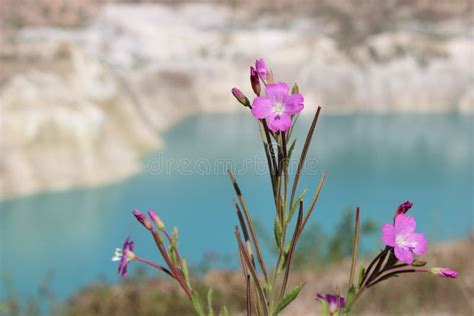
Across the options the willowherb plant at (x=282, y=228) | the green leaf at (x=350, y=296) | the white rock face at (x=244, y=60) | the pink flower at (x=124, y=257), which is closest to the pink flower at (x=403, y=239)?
the willowherb plant at (x=282, y=228)

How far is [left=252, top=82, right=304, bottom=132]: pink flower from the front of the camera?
87 cm

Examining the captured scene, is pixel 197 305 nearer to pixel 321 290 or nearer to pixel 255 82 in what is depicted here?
pixel 255 82

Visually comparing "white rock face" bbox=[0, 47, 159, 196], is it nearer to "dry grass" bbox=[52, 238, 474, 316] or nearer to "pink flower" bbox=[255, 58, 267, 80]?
"dry grass" bbox=[52, 238, 474, 316]

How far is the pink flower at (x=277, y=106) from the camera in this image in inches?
34.3

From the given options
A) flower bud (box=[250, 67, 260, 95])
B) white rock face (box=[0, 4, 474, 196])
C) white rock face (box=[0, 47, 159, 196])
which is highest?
white rock face (box=[0, 4, 474, 196])

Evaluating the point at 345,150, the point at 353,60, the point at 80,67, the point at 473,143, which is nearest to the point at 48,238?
the point at 80,67

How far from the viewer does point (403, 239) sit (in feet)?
3.02

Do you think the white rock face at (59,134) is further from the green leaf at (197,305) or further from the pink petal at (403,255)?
the pink petal at (403,255)

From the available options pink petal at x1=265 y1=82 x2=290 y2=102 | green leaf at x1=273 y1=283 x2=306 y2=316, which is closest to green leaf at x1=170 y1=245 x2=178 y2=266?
green leaf at x1=273 y1=283 x2=306 y2=316

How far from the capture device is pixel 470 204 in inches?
296

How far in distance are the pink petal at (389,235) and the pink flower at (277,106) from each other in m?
0.19

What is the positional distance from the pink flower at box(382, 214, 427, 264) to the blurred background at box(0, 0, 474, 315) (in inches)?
70.5

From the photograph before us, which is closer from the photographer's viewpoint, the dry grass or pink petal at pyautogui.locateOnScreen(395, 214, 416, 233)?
pink petal at pyautogui.locateOnScreen(395, 214, 416, 233)

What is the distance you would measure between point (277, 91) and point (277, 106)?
0.9 inches
